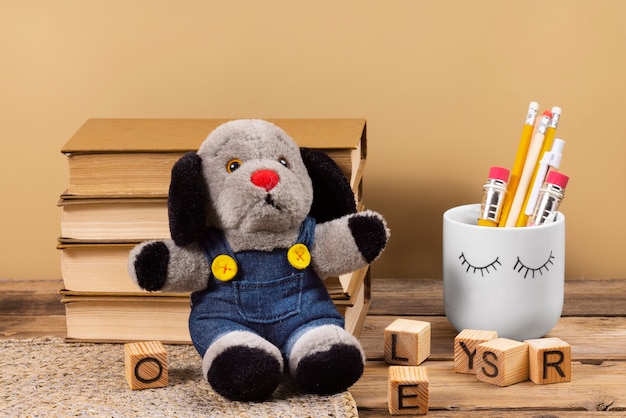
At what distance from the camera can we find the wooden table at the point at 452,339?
79 cm

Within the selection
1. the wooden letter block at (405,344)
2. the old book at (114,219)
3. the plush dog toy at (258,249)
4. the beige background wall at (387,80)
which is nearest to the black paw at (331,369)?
the plush dog toy at (258,249)

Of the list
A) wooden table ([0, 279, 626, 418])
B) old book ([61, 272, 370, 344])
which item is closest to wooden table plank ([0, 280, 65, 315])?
wooden table ([0, 279, 626, 418])

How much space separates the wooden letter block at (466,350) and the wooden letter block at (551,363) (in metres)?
0.05

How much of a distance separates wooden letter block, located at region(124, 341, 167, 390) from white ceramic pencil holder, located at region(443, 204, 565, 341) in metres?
0.29

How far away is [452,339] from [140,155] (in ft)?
1.16

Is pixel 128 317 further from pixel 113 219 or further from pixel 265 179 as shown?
pixel 265 179

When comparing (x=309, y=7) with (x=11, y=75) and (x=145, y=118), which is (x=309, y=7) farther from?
(x=11, y=75)

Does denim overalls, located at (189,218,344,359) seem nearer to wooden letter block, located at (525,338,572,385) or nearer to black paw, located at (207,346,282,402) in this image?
black paw, located at (207,346,282,402)

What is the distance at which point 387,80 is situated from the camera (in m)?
1.12

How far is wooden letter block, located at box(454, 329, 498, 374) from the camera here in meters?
0.86

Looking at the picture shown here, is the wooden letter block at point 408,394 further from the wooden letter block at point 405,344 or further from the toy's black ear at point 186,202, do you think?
the toy's black ear at point 186,202

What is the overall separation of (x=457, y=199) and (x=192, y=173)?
417 mm

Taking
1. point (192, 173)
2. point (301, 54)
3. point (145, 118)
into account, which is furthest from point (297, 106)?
point (192, 173)

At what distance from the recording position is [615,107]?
43.7 inches
